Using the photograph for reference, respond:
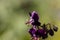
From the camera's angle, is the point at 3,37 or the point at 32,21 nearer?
the point at 32,21

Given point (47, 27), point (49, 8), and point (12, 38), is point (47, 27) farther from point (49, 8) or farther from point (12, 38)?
point (49, 8)

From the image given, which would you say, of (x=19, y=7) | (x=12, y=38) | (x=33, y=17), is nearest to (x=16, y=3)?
(x=19, y=7)

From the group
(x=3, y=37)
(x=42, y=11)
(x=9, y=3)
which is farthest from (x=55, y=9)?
(x=3, y=37)

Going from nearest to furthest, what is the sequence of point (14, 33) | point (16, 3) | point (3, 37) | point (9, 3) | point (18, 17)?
point (3, 37) < point (14, 33) < point (18, 17) < point (9, 3) < point (16, 3)

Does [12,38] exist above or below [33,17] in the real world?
below

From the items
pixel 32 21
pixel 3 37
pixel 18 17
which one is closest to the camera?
pixel 32 21

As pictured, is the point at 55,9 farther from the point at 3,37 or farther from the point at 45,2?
the point at 3,37
